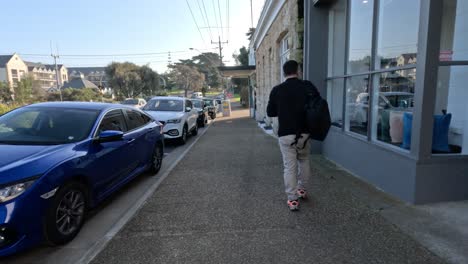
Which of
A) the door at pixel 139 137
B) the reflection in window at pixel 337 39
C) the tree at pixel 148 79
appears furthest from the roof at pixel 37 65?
the reflection in window at pixel 337 39

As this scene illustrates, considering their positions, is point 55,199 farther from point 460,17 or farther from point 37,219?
point 460,17

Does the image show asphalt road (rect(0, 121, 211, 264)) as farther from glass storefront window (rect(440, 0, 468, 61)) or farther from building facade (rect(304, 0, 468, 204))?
glass storefront window (rect(440, 0, 468, 61))

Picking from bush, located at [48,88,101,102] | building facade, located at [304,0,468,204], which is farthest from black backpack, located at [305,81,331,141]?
bush, located at [48,88,101,102]

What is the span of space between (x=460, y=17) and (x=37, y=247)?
6.19 m

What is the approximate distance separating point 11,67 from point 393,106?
107820mm

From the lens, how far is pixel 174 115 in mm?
10422

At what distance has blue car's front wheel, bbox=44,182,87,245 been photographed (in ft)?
9.86

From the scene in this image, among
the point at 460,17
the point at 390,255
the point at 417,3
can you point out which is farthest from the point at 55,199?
the point at 460,17

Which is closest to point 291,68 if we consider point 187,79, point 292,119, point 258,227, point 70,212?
point 292,119

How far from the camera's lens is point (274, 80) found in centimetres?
1279

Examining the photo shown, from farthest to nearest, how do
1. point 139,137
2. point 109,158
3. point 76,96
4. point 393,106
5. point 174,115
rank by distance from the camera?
point 76,96, point 174,115, point 139,137, point 393,106, point 109,158

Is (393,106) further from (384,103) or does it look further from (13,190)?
(13,190)

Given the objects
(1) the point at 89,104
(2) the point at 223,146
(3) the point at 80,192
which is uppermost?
(1) the point at 89,104

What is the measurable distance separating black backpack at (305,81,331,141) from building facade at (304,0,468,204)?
1.28m
